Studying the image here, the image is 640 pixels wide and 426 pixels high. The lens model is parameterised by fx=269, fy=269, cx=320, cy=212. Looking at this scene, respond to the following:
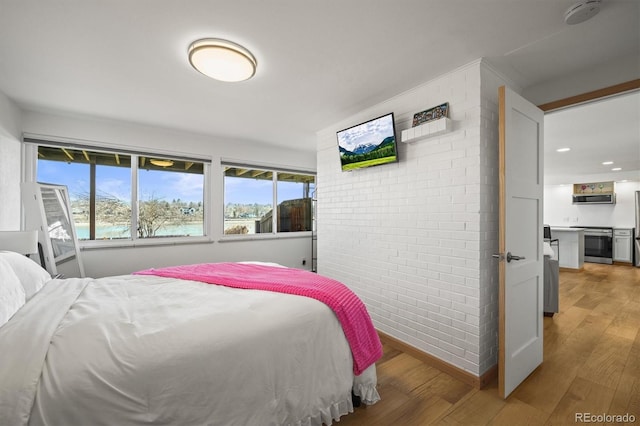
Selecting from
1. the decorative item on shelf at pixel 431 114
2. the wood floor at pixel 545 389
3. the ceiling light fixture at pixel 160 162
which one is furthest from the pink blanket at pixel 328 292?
the ceiling light fixture at pixel 160 162

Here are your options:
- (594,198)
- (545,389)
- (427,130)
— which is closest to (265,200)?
(427,130)

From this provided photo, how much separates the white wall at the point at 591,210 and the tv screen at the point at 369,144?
718cm

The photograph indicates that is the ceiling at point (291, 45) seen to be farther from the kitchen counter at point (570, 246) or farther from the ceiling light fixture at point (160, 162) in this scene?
the kitchen counter at point (570, 246)

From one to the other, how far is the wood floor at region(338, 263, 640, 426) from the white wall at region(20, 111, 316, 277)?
2764 millimetres

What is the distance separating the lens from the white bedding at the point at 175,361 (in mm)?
1033

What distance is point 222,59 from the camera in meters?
1.96

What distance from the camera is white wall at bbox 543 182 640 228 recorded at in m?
6.84

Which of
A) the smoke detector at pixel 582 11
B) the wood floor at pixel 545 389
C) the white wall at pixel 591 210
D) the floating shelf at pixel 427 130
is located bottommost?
the wood floor at pixel 545 389

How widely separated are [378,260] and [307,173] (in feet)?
9.32

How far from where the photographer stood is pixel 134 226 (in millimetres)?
3746

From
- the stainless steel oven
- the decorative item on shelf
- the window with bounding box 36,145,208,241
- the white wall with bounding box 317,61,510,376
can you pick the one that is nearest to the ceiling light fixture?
the window with bounding box 36,145,208,241

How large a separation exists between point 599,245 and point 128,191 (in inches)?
407

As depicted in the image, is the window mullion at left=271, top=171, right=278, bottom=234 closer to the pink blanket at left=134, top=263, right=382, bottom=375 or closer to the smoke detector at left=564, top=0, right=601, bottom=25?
the pink blanket at left=134, top=263, right=382, bottom=375

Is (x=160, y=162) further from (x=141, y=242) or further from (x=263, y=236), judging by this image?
(x=263, y=236)
